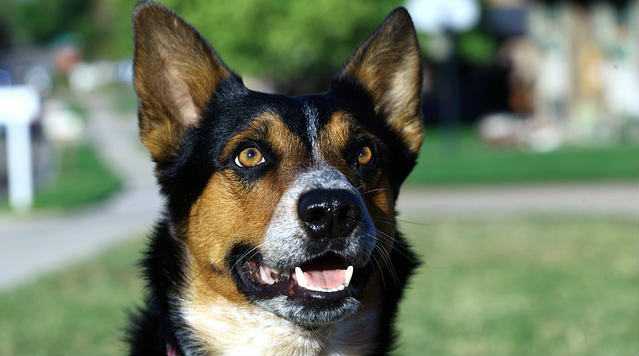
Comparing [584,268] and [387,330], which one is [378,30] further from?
[584,268]

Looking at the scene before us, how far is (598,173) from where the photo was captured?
59.0ft

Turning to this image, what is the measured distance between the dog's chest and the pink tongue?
208mm

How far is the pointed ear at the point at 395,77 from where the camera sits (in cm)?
454

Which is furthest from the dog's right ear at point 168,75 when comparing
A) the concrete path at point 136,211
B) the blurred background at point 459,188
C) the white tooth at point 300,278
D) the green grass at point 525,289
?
the concrete path at point 136,211

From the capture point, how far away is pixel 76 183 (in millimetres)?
19750

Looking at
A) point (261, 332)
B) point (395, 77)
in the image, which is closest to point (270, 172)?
point (261, 332)

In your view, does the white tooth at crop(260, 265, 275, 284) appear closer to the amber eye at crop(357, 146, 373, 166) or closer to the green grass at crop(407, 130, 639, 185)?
→ the amber eye at crop(357, 146, 373, 166)

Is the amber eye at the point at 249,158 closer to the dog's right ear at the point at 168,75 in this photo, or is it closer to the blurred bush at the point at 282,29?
the dog's right ear at the point at 168,75

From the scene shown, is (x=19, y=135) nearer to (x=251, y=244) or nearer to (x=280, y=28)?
(x=251, y=244)

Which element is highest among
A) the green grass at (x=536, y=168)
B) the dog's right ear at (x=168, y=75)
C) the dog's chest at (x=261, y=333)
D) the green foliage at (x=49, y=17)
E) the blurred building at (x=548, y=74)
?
the dog's right ear at (x=168, y=75)

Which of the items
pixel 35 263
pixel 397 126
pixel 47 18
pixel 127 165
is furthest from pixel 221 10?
pixel 47 18

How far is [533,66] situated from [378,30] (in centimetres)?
4249

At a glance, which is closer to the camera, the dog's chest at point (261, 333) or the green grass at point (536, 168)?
the dog's chest at point (261, 333)

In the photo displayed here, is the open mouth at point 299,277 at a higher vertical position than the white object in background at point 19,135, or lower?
higher
